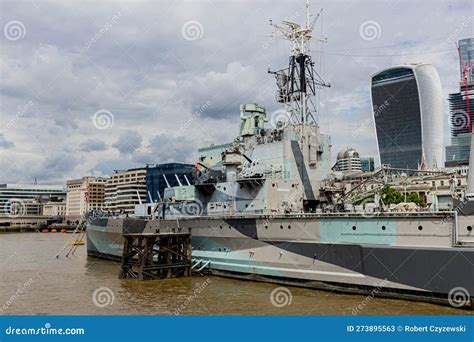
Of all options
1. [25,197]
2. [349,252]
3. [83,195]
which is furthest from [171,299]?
[25,197]

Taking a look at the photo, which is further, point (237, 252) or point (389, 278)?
point (237, 252)

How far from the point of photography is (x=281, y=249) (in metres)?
19.3

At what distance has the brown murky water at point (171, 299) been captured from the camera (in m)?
14.9

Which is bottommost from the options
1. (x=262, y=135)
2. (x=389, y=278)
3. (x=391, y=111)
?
(x=389, y=278)

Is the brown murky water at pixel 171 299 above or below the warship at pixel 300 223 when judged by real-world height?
below

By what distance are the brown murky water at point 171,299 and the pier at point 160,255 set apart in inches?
26.5

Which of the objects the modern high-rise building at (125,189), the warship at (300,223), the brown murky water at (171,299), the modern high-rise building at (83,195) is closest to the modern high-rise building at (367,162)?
the modern high-rise building at (125,189)

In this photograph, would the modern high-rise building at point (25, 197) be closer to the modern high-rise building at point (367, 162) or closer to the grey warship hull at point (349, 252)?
the grey warship hull at point (349, 252)

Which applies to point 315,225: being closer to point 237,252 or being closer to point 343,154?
point 237,252

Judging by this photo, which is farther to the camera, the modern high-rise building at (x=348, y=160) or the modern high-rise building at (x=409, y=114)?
the modern high-rise building at (x=348, y=160)

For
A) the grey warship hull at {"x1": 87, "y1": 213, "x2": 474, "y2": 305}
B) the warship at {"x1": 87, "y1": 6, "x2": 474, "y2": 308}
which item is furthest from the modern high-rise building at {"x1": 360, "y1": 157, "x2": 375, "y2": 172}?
the grey warship hull at {"x1": 87, "y1": 213, "x2": 474, "y2": 305}

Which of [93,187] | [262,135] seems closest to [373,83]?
[93,187]

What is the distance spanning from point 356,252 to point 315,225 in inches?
96.8

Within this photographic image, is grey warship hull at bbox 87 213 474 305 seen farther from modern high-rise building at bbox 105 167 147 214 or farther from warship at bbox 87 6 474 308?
modern high-rise building at bbox 105 167 147 214
